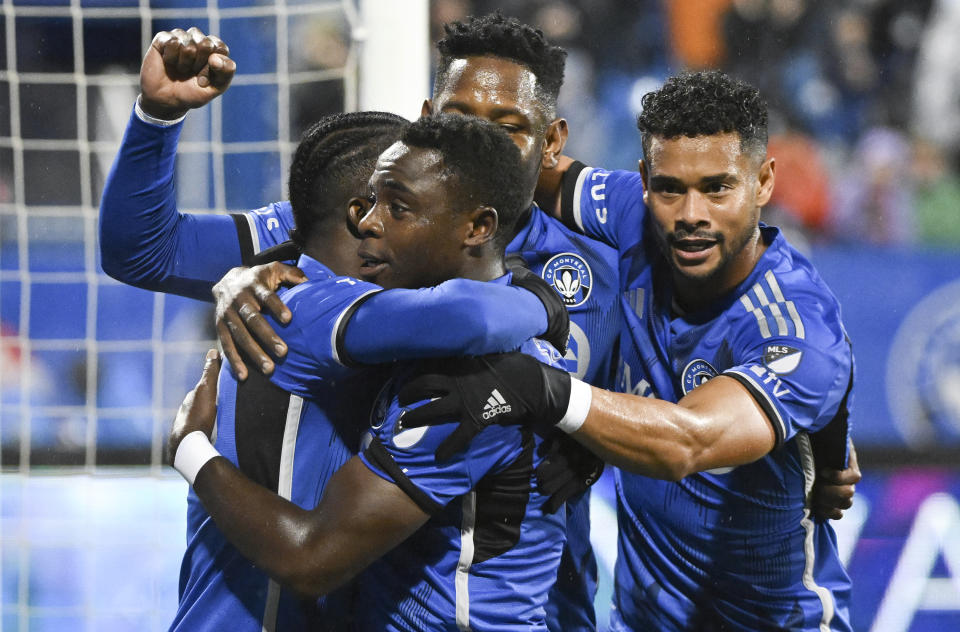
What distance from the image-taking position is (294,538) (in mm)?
1926

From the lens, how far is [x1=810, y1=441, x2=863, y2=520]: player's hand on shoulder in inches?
111

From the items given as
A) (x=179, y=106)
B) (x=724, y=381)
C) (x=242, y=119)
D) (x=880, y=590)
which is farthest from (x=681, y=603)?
(x=242, y=119)

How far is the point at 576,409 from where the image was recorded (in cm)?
210

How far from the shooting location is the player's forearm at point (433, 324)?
1.90m

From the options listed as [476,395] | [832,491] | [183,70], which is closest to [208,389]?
[476,395]

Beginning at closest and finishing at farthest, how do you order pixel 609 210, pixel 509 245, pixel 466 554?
pixel 466 554 < pixel 509 245 < pixel 609 210

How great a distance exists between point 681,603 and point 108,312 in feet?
16.5

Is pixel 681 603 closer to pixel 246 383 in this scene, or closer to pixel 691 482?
pixel 691 482

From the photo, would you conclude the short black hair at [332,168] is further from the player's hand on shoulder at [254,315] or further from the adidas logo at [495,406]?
the adidas logo at [495,406]

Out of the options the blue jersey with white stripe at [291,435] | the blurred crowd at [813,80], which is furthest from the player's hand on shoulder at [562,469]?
the blurred crowd at [813,80]

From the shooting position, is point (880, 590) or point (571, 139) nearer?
point (880, 590)

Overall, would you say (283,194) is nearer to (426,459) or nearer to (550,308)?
(550,308)

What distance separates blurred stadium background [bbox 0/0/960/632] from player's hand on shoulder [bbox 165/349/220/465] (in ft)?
9.48

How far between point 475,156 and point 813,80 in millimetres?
6485
